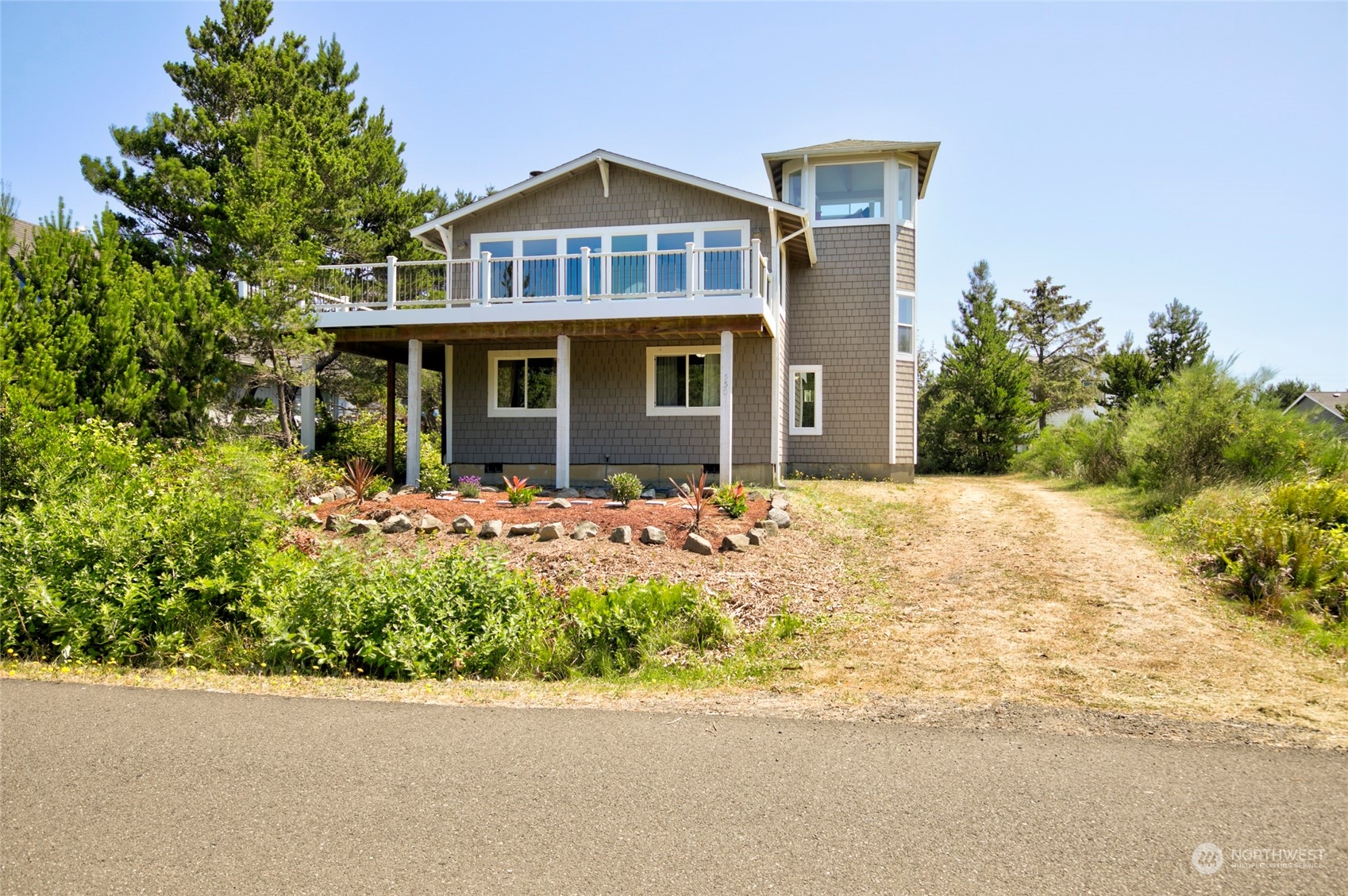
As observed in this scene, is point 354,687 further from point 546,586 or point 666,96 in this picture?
point 666,96

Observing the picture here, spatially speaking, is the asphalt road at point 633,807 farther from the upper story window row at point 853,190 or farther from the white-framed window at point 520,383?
the upper story window row at point 853,190

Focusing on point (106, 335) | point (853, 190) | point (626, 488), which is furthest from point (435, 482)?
point (853, 190)

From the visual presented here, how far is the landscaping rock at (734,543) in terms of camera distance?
962 cm

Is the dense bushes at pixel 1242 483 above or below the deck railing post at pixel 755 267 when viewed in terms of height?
below

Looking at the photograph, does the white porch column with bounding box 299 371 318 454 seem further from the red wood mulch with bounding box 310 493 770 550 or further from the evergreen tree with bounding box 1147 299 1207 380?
the evergreen tree with bounding box 1147 299 1207 380

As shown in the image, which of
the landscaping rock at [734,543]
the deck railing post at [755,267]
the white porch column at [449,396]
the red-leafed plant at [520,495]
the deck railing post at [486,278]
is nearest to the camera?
the landscaping rock at [734,543]

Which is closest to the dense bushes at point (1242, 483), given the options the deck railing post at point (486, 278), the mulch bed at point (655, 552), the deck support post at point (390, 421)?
the mulch bed at point (655, 552)

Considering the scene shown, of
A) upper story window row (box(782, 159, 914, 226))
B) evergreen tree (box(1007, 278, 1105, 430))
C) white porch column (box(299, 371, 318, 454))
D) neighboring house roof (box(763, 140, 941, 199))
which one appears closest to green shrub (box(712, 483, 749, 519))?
white porch column (box(299, 371, 318, 454))

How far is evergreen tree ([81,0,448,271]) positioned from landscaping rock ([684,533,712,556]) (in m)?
10.2

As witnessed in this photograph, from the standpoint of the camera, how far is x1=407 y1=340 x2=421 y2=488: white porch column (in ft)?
47.5

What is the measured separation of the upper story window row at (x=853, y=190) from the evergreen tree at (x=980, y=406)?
8.65 metres

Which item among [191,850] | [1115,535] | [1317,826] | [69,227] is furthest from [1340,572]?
[69,227]

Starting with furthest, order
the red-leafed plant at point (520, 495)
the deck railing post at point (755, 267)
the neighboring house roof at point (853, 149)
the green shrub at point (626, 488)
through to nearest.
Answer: the neighboring house roof at point (853, 149) → the deck railing post at point (755, 267) → the green shrub at point (626, 488) → the red-leafed plant at point (520, 495)

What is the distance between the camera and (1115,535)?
1165 cm
